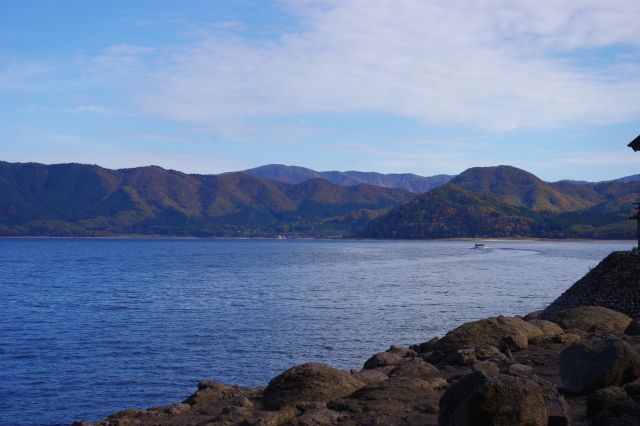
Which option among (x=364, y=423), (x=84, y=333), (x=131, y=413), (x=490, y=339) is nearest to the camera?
(x=364, y=423)

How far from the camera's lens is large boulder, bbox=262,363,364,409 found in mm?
18484

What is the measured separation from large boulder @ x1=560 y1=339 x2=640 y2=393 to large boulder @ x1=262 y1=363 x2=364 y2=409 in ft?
18.7

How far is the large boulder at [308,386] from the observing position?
18.5 metres

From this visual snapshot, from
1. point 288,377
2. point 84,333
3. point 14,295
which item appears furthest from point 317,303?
point 288,377

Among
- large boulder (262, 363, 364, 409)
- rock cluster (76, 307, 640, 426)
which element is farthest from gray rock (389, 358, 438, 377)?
large boulder (262, 363, 364, 409)

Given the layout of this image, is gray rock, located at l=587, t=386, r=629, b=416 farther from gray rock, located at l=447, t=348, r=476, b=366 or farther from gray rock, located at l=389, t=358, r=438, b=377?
gray rock, located at l=447, t=348, r=476, b=366

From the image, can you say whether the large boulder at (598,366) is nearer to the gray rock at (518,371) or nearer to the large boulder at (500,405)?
the gray rock at (518,371)

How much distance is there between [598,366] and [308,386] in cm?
722

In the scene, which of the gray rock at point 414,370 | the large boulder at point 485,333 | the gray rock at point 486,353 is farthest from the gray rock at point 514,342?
the gray rock at point 414,370

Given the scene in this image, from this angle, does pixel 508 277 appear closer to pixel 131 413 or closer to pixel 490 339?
pixel 490 339

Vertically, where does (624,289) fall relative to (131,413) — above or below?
above

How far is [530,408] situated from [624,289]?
29.3 metres

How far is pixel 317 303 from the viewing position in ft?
226

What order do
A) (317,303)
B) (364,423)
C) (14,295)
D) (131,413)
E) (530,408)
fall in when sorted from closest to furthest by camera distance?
(530,408) → (364,423) → (131,413) → (317,303) → (14,295)
